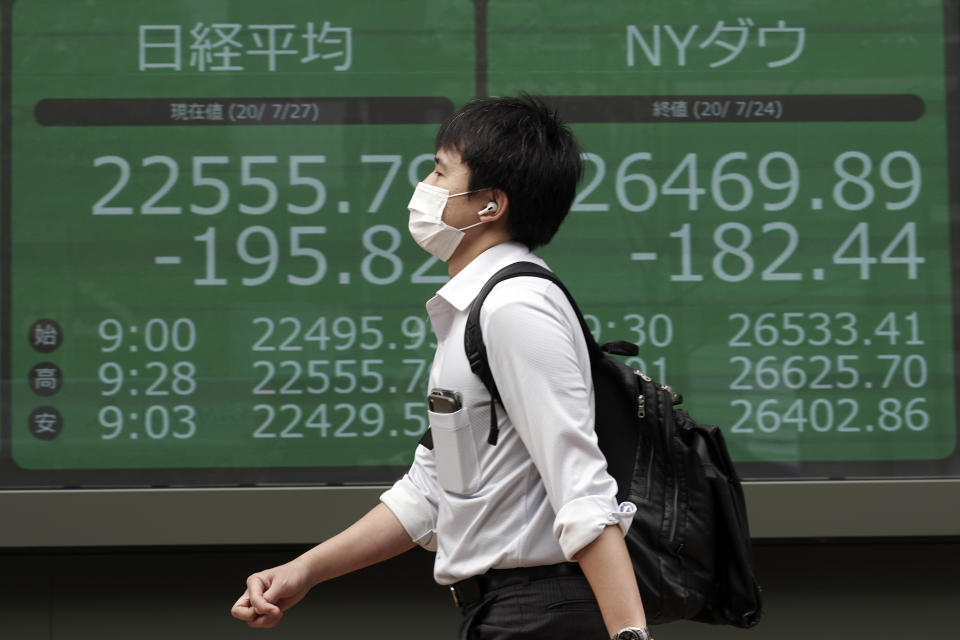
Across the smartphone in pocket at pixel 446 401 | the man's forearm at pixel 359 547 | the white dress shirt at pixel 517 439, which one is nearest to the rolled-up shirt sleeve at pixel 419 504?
the man's forearm at pixel 359 547

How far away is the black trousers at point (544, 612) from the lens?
198cm

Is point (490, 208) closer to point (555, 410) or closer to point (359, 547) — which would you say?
A: point (555, 410)

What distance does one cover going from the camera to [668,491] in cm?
207

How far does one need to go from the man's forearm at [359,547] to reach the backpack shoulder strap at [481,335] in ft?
1.35

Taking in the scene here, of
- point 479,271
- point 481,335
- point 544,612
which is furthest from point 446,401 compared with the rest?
point 544,612

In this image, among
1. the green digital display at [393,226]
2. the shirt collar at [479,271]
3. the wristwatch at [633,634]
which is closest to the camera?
the wristwatch at [633,634]

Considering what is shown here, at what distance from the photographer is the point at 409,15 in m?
4.42

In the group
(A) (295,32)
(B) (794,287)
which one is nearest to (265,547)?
(A) (295,32)

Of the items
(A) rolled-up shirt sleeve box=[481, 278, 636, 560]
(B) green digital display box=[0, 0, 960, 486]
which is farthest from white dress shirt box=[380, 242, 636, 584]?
(B) green digital display box=[0, 0, 960, 486]

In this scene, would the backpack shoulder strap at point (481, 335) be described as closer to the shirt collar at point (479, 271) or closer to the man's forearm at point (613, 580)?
the shirt collar at point (479, 271)

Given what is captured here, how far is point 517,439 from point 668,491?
0.92ft

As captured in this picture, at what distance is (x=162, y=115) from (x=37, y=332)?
3.00ft

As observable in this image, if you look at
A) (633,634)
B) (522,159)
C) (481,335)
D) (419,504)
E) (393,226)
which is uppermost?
(393,226)

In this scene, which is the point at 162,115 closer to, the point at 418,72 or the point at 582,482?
the point at 418,72
